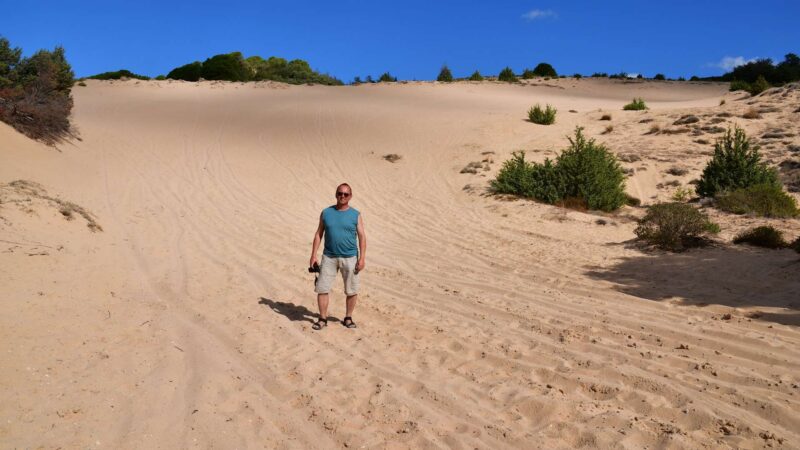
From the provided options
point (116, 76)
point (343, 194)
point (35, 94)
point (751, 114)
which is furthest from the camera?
point (116, 76)

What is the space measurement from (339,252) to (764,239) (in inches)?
264

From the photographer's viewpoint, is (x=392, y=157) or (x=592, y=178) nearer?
(x=592, y=178)

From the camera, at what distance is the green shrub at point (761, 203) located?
1045 cm

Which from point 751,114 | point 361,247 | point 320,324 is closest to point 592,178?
point 361,247

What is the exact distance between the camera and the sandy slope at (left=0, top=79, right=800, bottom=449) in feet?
11.9

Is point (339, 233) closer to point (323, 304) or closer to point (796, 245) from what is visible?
point (323, 304)

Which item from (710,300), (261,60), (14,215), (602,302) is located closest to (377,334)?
(602,302)

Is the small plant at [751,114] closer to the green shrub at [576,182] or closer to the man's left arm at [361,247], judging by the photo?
the green shrub at [576,182]

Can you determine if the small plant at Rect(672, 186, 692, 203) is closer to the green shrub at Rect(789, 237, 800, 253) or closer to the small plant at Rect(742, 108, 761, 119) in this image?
the green shrub at Rect(789, 237, 800, 253)

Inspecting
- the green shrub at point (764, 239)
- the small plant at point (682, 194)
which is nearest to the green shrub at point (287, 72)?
the small plant at point (682, 194)

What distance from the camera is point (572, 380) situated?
14.0 ft

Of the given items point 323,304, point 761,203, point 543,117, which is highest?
point 543,117

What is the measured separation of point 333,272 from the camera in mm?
5812

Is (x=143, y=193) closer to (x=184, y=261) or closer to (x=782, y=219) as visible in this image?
(x=184, y=261)
